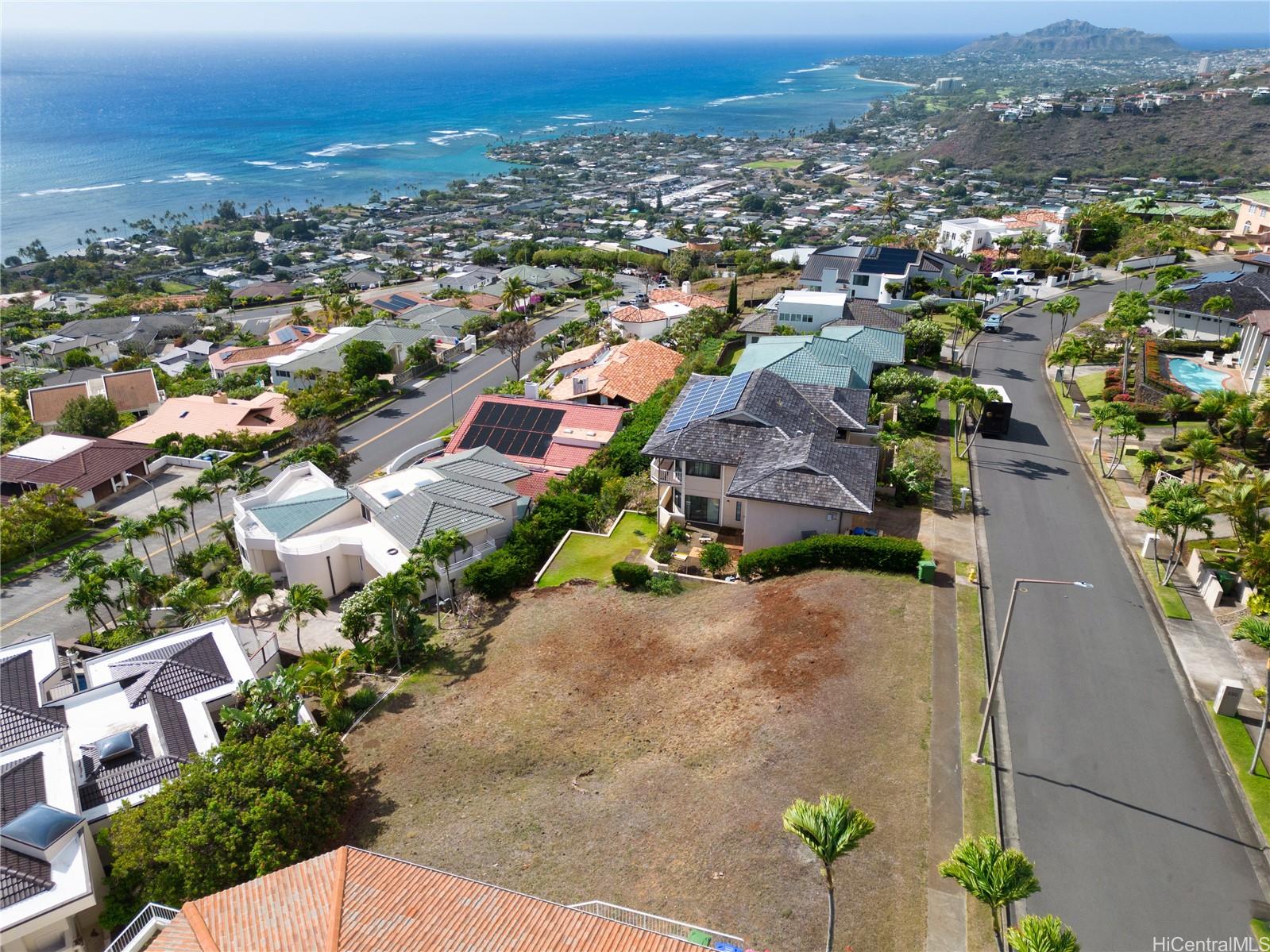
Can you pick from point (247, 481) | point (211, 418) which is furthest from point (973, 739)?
point (211, 418)

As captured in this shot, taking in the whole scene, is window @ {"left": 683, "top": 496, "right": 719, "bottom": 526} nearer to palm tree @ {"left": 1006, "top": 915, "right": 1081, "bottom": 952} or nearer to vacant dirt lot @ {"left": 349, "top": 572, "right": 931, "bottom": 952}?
vacant dirt lot @ {"left": 349, "top": 572, "right": 931, "bottom": 952}

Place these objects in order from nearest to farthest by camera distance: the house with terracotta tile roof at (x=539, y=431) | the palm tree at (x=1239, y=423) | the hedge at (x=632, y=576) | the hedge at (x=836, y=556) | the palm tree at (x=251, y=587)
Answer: the hedge at (x=836, y=556)
the palm tree at (x=251, y=587)
the hedge at (x=632, y=576)
the palm tree at (x=1239, y=423)
the house with terracotta tile roof at (x=539, y=431)

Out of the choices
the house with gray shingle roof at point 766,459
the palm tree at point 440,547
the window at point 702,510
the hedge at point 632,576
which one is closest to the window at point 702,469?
the house with gray shingle roof at point 766,459

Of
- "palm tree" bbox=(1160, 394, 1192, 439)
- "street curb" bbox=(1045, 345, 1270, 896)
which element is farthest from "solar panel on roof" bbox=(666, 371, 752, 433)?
"palm tree" bbox=(1160, 394, 1192, 439)

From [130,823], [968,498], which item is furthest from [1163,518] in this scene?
[130,823]

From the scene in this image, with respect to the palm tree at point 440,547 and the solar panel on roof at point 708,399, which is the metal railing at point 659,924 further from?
the solar panel on roof at point 708,399

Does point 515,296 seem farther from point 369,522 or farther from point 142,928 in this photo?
point 142,928
